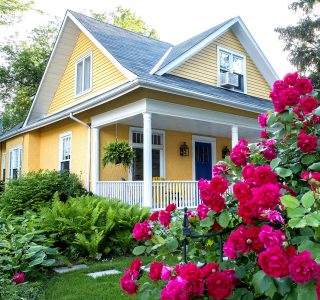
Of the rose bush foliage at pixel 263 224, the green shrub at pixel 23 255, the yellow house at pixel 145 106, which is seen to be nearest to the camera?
the rose bush foliage at pixel 263 224

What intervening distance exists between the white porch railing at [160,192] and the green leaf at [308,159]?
6.49 metres

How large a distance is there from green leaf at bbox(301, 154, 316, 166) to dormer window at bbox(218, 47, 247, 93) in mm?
9844

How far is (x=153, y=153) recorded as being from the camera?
444 inches

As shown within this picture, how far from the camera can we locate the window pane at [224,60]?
11984 mm

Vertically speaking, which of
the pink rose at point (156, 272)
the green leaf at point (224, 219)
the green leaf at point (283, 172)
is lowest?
the pink rose at point (156, 272)

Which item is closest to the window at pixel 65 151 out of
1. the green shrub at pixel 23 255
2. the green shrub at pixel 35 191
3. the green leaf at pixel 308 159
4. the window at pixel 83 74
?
the green shrub at pixel 35 191

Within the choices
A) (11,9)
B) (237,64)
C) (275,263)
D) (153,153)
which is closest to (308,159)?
(275,263)

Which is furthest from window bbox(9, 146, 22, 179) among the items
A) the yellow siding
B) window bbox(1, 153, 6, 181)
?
the yellow siding

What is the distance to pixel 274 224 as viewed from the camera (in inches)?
68.0

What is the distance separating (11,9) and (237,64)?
16606 millimetres

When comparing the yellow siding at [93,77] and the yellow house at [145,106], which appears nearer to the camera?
the yellow house at [145,106]

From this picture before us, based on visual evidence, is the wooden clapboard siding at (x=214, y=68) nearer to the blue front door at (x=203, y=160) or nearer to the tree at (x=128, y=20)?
the blue front door at (x=203, y=160)

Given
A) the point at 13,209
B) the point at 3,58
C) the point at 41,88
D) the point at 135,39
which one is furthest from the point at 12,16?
the point at 13,209

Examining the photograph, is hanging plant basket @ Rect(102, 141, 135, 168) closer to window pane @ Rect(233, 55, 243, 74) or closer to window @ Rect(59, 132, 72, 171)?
window @ Rect(59, 132, 72, 171)
